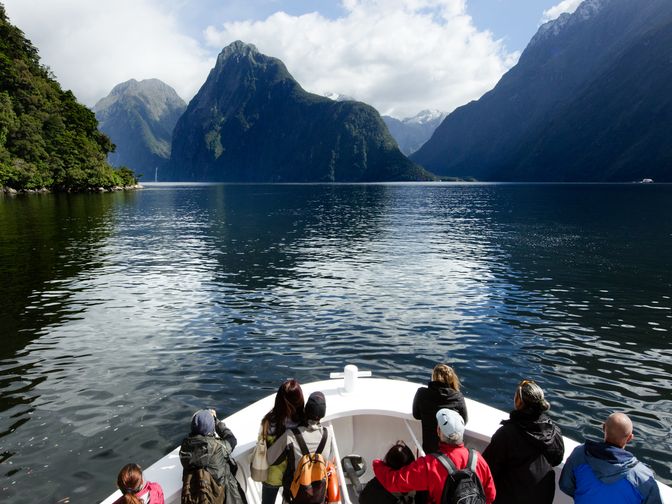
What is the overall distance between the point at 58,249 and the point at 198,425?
37.6m

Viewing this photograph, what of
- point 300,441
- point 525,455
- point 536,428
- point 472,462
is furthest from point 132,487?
point 536,428

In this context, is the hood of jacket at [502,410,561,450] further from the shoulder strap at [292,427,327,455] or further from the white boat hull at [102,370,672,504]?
the shoulder strap at [292,427,327,455]

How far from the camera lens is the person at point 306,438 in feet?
18.6

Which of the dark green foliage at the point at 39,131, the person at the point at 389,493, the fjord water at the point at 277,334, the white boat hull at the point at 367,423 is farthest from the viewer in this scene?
the dark green foliage at the point at 39,131

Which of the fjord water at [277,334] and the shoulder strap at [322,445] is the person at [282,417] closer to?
the shoulder strap at [322,445]

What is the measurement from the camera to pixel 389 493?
17.4 feet

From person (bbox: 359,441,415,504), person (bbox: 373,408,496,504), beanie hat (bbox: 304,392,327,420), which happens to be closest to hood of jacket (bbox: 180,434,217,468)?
beanie hat (bbox: 304,392,327,420)

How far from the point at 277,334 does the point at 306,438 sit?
41.1 ft

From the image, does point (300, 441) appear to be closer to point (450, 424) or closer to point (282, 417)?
point (282, 417)

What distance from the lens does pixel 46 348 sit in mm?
16281

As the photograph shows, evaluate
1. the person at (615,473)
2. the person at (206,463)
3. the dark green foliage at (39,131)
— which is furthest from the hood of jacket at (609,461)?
the dark green foliage at (39,131)

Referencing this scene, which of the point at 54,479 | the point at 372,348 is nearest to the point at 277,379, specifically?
the point at 372,348

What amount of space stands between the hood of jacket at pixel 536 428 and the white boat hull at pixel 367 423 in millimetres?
1615

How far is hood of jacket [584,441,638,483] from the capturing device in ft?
15.6
